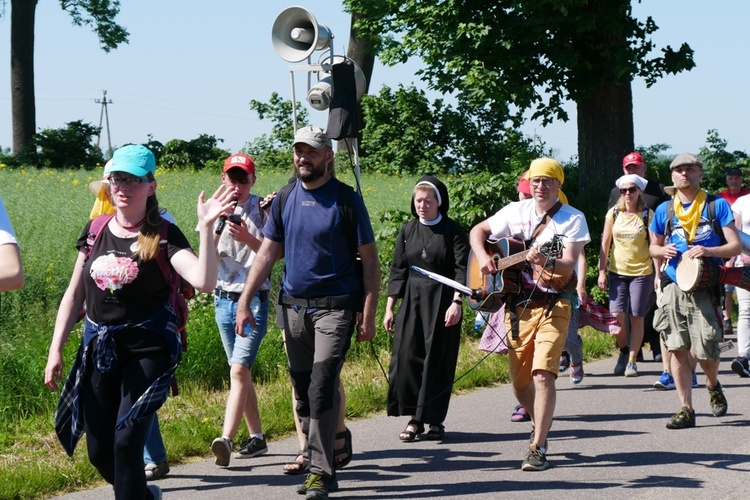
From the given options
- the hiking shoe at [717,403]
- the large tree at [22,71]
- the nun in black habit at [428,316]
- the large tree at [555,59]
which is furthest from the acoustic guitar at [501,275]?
the large tree at [22,71]

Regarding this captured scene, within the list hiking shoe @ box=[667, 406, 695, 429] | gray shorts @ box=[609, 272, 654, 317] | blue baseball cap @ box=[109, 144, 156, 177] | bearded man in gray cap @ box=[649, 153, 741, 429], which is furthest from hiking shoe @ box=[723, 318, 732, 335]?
blue baseball cap @ box=[109, 144, 156, 177]

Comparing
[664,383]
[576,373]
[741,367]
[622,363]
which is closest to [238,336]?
[576,373]

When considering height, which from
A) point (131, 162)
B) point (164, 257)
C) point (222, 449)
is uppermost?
point (131, 162)

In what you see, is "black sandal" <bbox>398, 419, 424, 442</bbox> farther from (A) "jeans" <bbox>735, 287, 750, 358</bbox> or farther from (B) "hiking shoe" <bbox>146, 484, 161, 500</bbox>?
(A) "jeans" <bbox>735, 287, 750, 358</bbox>

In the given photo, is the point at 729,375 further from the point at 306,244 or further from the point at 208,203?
the point at 208,203

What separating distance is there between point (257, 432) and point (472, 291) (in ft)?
5.53

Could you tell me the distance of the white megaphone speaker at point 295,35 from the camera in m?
9.58

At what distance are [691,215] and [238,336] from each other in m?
3.37

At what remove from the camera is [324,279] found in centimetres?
612

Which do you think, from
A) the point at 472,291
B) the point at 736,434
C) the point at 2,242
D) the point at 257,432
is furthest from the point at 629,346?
the point at 2,242

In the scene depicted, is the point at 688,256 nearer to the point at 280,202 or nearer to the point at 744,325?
the point at 744,325

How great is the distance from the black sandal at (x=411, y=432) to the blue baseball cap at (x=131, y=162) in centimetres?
335

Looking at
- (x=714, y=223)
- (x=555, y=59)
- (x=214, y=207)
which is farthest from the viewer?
(x=555, y=59)

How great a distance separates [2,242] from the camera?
3.53m
